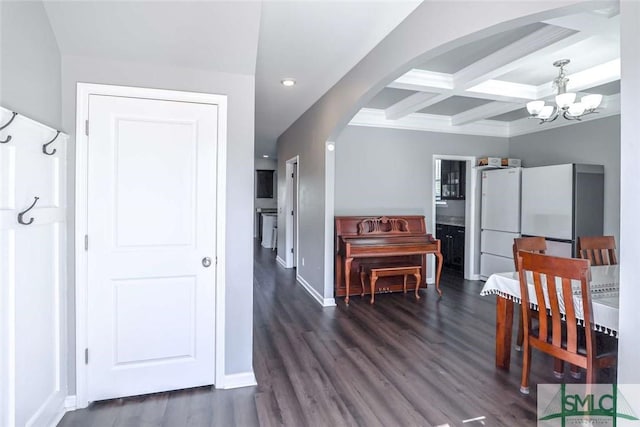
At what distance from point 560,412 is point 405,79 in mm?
2966

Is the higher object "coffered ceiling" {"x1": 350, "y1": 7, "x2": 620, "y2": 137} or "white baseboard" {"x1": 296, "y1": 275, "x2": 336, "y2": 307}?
"coffered ceiling" {"x1": 350, "y1": 7, "x2": 620, "y2": 137}

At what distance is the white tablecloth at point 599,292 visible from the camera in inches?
71.7

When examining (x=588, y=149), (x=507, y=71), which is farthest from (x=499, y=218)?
(x=507, y=71)

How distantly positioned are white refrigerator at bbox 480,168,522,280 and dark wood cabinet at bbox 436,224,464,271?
1.45ft

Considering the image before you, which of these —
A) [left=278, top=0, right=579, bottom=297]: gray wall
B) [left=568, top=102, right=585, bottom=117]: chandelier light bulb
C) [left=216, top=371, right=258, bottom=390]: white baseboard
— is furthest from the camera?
[left=568, top=102, right=585, bottom=117]: chandelier light bulb

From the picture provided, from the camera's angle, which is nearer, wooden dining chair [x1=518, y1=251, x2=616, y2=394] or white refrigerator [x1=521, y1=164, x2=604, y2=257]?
wooden dining chair [x1=518, y1=251, x2=616, y2=394]

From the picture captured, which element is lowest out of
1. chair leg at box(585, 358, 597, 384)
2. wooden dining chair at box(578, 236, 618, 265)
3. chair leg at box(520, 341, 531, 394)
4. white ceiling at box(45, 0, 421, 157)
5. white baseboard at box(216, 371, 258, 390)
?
white baseboard at box(216, 371, 258, 390)

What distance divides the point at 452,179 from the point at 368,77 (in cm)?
404

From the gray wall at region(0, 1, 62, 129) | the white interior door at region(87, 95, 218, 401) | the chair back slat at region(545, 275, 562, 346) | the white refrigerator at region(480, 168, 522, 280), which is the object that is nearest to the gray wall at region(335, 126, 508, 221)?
the white refrigerator at region(480, 168, 522, 280)

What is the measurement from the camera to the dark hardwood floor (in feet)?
6.59

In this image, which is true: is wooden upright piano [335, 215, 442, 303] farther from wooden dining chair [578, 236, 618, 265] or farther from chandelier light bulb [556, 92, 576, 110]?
chandelier light bulb [556, 92, 576, 110]

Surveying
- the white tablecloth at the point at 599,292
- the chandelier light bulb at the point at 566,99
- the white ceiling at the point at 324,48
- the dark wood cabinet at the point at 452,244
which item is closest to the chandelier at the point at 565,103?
the chandelier light bulb at the point at 566,99

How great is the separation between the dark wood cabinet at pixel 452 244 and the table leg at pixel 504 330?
3.48 meters

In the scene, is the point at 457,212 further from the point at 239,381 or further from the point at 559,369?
the point at 239,381
